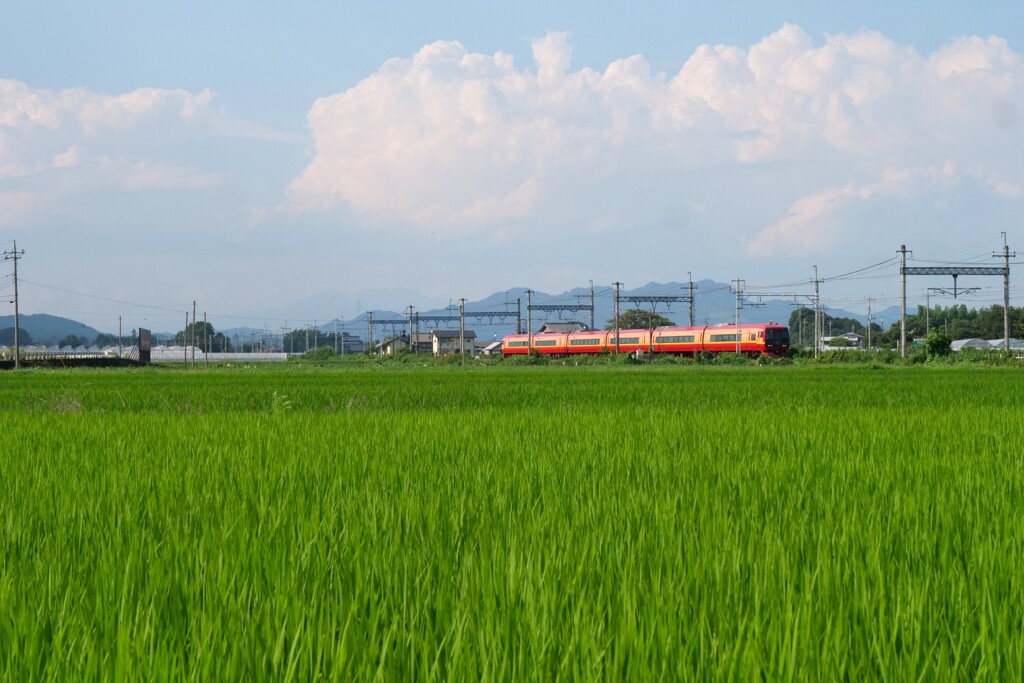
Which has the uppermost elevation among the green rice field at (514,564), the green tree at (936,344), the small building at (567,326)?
the small building at (567,326)

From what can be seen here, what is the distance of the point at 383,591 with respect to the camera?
2.48 m

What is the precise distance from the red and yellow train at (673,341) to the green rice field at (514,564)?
46.8 meters

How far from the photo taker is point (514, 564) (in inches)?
101

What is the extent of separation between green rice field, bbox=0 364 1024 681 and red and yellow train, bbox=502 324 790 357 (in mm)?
46834

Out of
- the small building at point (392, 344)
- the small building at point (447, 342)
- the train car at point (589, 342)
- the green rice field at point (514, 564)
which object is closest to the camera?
the green rice field at point (514, 564)

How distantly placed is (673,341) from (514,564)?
5591cm

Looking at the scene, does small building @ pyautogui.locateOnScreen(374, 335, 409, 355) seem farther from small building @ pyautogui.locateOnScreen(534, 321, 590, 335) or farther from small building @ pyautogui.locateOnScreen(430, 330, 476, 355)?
small building @ pyautogui.locateOnScreen(534, 321, 590, 335)

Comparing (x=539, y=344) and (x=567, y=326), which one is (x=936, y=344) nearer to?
(x=539, y=344)

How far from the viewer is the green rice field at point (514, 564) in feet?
6.15

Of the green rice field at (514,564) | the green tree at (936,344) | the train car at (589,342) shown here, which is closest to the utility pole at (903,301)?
the green tree at (936,344)

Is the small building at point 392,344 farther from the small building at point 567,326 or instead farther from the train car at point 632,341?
the train car at point 632,341

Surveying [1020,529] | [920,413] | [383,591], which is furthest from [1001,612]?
[920,413]

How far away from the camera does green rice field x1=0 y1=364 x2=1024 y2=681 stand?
187cm

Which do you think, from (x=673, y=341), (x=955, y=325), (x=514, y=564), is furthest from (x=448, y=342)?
(x=514, y=564)
